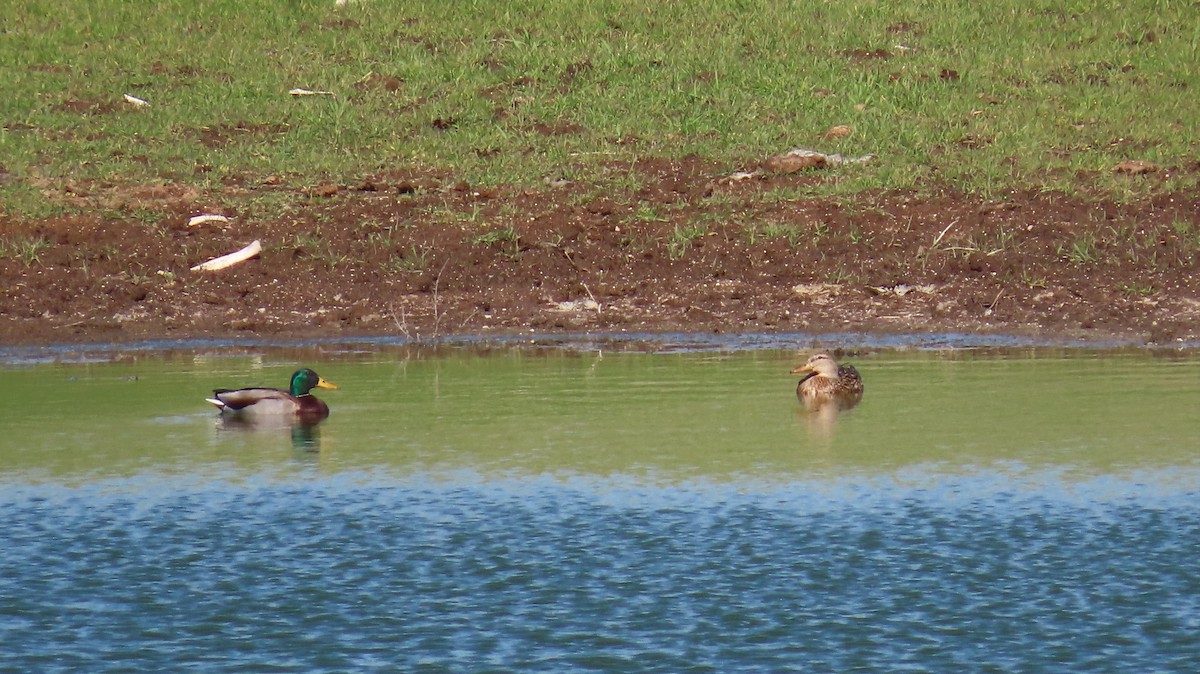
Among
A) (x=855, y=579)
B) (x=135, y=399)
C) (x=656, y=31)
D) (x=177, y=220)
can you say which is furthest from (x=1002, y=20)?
(x=855, y=579)

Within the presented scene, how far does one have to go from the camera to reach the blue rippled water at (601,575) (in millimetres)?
8594

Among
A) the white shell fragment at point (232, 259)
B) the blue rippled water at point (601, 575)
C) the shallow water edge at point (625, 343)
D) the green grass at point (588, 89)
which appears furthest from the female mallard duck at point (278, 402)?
the green grass at point (588, 89)

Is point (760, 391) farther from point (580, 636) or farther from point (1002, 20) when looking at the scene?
point (1002, 20)

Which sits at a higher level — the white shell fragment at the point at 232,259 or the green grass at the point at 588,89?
the green grass at the point at 588,89

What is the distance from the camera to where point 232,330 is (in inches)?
757

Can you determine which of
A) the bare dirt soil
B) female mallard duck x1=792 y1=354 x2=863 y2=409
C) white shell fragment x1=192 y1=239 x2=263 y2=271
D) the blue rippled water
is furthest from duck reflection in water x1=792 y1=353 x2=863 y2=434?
white shell fragment x1=192 y1=239 x2=263 y2=271

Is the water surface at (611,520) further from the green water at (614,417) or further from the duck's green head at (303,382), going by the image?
the duck's green head at (303,382)

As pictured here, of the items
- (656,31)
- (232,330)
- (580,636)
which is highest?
(656,31)

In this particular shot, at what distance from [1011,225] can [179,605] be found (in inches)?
517

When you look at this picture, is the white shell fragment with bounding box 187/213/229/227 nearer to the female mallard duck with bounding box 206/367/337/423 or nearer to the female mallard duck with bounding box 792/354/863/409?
the female mallard duck with bounding box 206/367/337/423

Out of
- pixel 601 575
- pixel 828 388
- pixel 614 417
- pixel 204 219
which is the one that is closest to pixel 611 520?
pixel 601 575

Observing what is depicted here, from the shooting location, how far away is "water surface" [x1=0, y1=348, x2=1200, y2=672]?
8797mm

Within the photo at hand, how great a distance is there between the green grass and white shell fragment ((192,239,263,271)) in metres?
2.29

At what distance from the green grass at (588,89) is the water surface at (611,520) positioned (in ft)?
19.4
